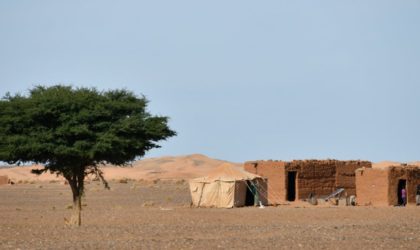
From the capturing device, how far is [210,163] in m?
138

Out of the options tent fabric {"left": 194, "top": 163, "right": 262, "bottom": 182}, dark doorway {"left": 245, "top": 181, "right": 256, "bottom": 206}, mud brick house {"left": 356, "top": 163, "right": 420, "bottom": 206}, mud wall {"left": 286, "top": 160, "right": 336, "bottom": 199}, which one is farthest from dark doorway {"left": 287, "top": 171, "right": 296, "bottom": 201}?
mud brick house {"left": 356, "top": 163, "right": 420, "bottom": 206}

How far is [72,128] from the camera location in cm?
3055

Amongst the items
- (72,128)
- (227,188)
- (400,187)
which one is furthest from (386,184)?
(72,128)

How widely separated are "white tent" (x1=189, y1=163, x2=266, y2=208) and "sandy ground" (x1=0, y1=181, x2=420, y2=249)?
11.4 ft

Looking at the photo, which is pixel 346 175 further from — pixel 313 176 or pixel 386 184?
pixel 386 184

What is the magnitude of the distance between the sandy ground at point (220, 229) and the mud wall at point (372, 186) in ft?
8.90

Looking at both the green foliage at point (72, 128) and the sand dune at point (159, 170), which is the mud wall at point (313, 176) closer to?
the green foliage at point (72, 128)

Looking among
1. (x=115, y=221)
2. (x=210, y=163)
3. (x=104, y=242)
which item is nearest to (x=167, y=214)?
(x=115, y=221)

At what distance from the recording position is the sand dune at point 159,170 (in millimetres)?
121294

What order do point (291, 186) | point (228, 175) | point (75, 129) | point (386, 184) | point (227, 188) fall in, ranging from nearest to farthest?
point (75, 129) < point (386, 184) < point (227, 188) < point (228, 175) < point (291, 186)

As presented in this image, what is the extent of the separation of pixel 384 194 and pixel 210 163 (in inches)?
3747

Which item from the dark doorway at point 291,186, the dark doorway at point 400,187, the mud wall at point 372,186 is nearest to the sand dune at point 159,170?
the dark doorway at point 291,186

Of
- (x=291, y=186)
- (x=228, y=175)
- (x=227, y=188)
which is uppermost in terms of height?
(x=228, y=175)

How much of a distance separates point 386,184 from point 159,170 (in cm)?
9000
